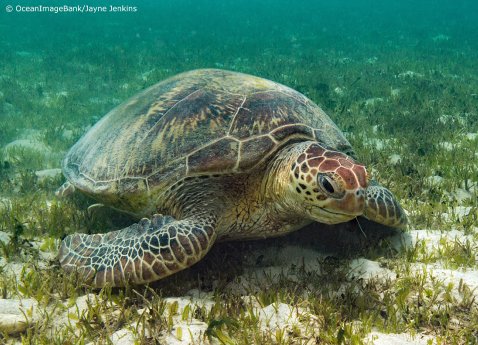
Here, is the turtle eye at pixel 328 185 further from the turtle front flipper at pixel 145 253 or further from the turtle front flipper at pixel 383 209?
the turtle front flipper at pixel 145 253

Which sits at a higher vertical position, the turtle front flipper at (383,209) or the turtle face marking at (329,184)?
the turtle face marking at (329,184)

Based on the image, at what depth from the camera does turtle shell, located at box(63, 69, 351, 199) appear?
3758 millimetres

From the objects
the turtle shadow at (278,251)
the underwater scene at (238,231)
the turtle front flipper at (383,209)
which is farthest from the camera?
the turtle front flipper at (383,209)

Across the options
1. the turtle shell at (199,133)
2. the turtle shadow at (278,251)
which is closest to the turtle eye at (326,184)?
the turtle shadow at (278,251)

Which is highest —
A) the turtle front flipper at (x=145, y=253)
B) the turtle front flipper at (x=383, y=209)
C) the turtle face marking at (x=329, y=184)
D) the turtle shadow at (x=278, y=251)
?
the turtle face marking at (x=329, y=184)

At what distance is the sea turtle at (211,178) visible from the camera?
10.4 ft

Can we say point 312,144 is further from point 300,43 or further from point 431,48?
point 300,43

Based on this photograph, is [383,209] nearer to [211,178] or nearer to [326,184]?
[326,184]

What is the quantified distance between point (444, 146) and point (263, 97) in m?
4.28

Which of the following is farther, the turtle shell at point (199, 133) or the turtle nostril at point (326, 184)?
the turtle shell at point (199, 133)

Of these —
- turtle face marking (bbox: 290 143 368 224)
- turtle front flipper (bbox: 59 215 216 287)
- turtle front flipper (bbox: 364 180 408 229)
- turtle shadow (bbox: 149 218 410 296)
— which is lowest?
turtle shadow (bbox: 149 218 410 296)

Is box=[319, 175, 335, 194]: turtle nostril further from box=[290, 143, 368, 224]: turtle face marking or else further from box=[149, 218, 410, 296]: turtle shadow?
box=[149, 218, 410, 296]: turtle shadow

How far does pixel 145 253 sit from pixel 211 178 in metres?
0.97

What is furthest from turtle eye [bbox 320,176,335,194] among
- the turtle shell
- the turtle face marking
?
the turtle shell
